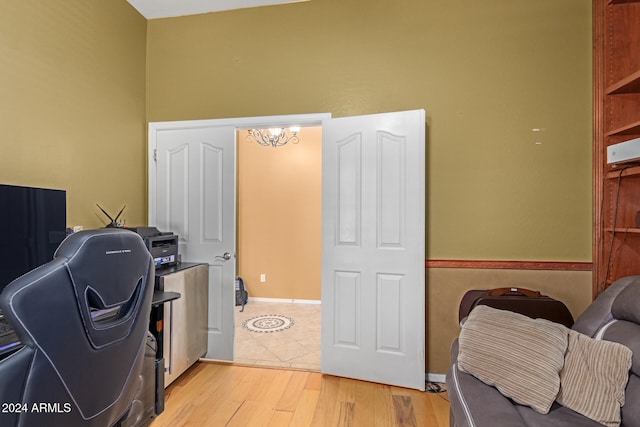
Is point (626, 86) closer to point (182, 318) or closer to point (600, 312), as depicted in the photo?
point (600, 312)

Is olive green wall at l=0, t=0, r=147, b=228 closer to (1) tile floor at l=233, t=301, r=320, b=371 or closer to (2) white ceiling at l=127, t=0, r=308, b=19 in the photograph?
(2) white ceiling at l=127, t=0, r=308, b=19

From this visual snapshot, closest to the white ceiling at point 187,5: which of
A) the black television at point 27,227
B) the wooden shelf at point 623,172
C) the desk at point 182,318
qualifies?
the black television at point 27,227

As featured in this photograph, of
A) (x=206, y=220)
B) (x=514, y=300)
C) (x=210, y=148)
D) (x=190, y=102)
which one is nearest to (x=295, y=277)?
(x=206, y=220)

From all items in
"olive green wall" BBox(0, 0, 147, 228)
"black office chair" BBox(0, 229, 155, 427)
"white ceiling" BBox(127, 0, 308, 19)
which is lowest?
"black office chair" BBox(0, 229, 155, 427)

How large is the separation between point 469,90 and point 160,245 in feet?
9.13

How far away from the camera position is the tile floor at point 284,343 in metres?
2.87

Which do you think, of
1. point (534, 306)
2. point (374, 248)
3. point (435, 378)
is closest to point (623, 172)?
point (534, 306)

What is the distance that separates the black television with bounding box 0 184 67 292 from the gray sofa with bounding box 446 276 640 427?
87.3 inches

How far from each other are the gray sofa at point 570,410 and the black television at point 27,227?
7.27 feet

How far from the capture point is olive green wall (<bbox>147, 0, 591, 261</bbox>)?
7.91ft

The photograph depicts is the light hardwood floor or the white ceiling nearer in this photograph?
the light hardwood floor

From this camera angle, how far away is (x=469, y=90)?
253 centimetres

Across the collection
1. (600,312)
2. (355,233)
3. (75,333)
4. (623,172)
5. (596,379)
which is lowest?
(596,379)

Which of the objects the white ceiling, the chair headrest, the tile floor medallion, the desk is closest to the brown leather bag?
the chair headrest
